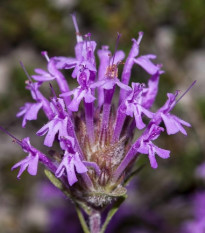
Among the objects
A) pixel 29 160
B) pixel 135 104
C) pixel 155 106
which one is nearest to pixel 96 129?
pixel 135 104

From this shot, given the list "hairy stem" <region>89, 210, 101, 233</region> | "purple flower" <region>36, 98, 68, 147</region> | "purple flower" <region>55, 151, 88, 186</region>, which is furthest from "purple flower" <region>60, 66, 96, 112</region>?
"hairy stem" <region>89, 210, 101, 233</region>

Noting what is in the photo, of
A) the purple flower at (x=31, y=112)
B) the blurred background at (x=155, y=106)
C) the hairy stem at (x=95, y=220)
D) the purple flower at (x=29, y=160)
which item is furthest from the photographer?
the blurred background at (x=155, y=106)

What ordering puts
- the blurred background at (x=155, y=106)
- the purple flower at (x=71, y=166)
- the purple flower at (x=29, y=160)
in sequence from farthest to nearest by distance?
the blurred background at (x=155, y=106), the purple flower at (x=29, y=160), the purple flower at (x=71, y=166)

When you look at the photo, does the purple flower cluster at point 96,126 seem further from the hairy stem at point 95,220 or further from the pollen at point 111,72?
the hairy stem at point 95,220

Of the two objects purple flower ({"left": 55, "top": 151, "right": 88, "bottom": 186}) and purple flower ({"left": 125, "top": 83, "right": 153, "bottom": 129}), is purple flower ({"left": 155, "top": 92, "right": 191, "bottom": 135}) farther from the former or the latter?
purple flower ({"left": 55, "top": 151, "right": 88, "bottom": 186})

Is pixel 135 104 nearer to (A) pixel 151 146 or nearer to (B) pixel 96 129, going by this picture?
(A) pixel 151 146

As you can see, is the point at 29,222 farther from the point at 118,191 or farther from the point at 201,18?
the point at 118,191

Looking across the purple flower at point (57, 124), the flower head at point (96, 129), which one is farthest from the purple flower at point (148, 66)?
the purple flower at point (57, 124)
